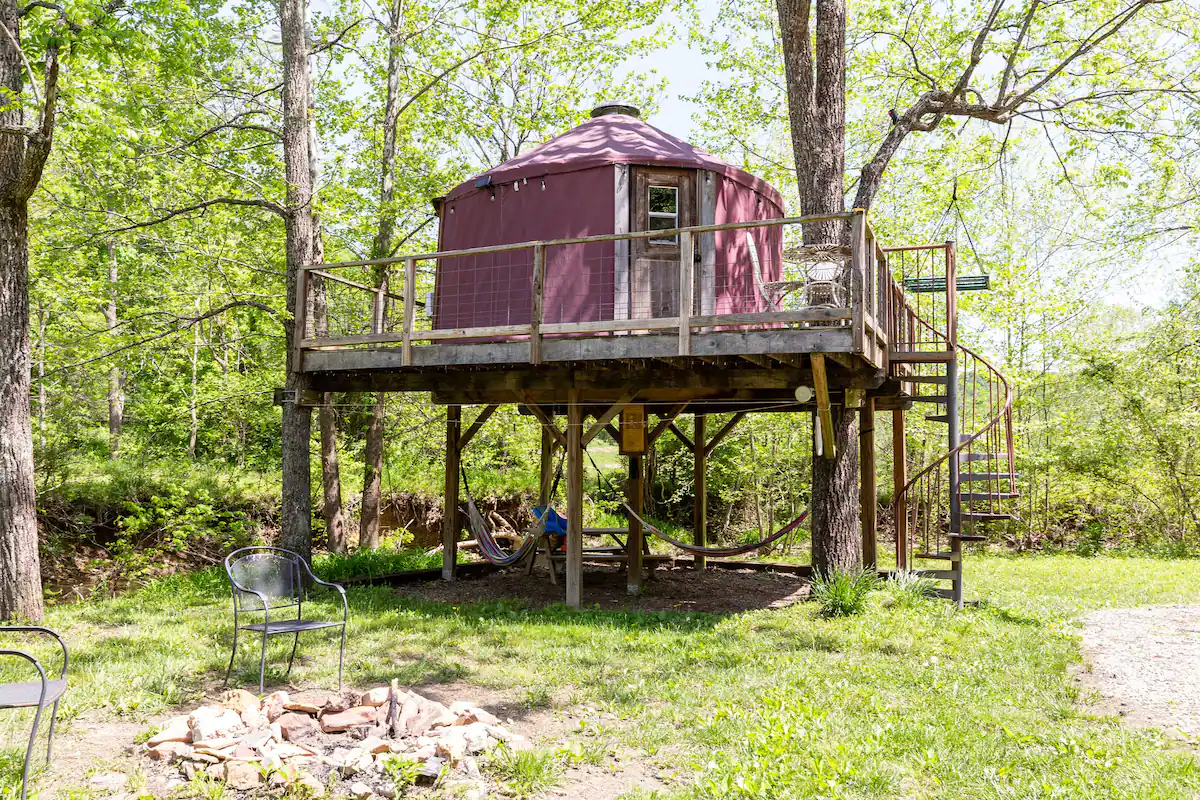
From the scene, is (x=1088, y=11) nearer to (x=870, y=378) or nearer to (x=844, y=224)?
(x=844, y=224)

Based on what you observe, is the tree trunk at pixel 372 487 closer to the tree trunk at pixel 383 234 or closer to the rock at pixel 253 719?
the tree trunk at pixel 383 234

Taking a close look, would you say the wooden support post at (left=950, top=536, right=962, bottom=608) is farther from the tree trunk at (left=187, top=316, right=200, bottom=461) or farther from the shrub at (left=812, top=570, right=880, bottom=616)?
the tree trunk at (left=187, top=316, right=200, bottom=461)

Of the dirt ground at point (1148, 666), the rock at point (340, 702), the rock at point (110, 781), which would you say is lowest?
the dirt ground at point (1148, 666)

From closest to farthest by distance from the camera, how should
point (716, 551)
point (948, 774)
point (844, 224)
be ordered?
point (948, 774) < point (716, 551) < point (844, 224)

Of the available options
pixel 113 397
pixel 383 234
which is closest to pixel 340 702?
pixel 383 234

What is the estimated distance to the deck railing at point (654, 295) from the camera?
665 centimetres

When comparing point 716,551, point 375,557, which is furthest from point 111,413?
point 716,551

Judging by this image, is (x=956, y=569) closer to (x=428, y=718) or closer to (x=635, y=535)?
(x=635, y=535)

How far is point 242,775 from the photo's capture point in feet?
11.3

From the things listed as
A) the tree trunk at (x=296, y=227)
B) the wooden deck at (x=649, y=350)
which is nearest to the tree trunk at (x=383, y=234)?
the tree trunk at (x=296, y=227)

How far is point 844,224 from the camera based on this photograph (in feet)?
30.1

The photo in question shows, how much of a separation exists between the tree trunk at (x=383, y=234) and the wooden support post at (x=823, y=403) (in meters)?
6.84

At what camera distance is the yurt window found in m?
8.95

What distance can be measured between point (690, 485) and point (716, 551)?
307 inches
